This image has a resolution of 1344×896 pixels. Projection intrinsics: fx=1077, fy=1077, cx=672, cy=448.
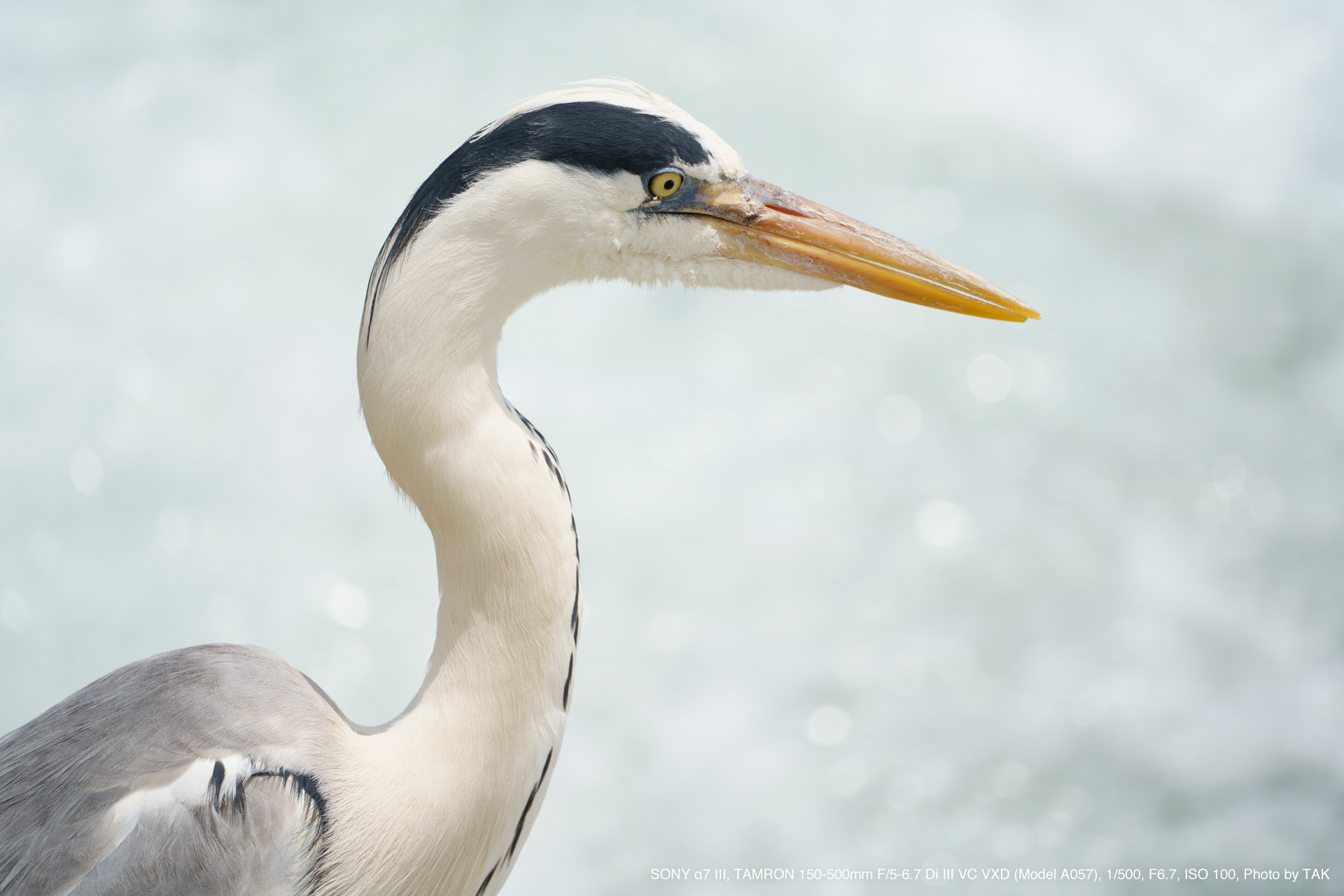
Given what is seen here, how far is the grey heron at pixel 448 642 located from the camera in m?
1.17

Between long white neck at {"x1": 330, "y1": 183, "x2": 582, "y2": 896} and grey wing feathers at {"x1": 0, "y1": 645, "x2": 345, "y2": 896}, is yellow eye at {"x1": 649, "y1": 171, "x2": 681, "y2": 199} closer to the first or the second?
long white neck at {"x1": 330, "y1": 183, "x2": 582, "y2": 896}

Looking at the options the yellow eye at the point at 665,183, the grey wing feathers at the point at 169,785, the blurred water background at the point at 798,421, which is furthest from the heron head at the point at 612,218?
the blurred water background at the point at 798,421

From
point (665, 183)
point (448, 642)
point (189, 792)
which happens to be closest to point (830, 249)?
point (665, 183)

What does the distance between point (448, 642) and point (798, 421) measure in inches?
104

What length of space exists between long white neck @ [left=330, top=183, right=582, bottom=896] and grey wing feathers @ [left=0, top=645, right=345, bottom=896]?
76mm

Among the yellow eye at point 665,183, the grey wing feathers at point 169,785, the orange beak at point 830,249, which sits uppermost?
the yellow eye at point 665,183

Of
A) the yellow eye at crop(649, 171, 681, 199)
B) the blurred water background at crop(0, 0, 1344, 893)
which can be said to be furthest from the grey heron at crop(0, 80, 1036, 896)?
the blurred water background at crop(0, 0, 1344, 893)

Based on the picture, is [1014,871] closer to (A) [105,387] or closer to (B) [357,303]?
(B) [357,303]

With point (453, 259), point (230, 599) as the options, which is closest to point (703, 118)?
point (230, 599)

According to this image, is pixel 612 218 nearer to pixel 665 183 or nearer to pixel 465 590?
pixel 665 183

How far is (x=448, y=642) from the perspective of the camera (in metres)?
1.27

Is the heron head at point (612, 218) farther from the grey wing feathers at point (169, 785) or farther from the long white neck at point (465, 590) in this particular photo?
the grey wing feathers at point (169, 785)

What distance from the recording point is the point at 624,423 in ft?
12.4

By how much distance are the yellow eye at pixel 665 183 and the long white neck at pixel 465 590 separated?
17cm
